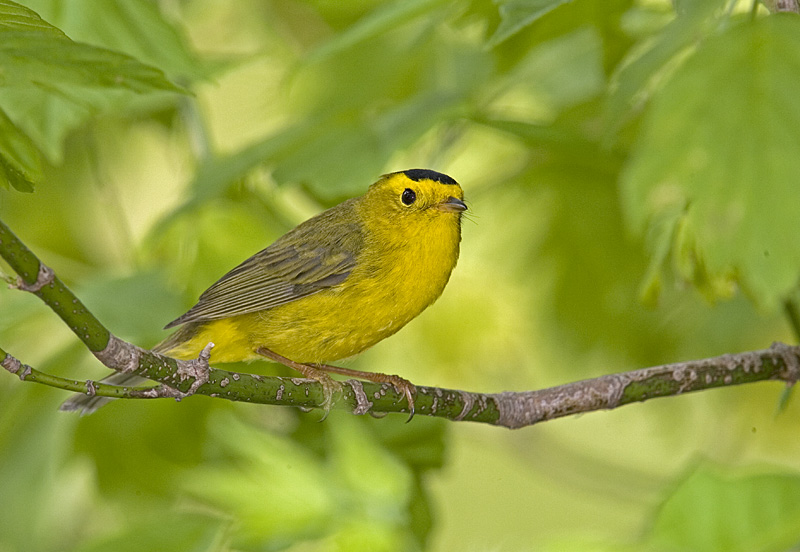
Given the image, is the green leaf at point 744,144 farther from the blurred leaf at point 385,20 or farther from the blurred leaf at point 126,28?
the blurred leaf at point 126,28

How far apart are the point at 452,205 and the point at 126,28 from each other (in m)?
1.01

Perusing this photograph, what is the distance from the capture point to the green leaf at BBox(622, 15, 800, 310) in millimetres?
1914

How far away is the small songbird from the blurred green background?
0.16 m

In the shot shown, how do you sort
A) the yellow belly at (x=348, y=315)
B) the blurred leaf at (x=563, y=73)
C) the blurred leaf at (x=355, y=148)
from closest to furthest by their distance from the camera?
the yellow belly at (x=348, y=315) → the blurred leaf at (x=355, y=148) → the blurred leaf at (x=563, y=73)

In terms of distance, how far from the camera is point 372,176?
2721 millimetres

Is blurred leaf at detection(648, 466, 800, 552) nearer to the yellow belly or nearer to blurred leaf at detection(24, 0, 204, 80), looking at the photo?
the yellow belly

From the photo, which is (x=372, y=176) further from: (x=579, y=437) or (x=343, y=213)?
(x=579, y=437)

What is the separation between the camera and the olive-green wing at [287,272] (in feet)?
8.75

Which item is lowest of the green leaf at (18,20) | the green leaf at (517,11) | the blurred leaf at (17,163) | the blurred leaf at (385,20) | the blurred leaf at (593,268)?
the blurred leaf at (593,268)

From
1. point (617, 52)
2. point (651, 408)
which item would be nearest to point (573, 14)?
point (617, 52)

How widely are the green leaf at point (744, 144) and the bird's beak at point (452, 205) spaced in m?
0.77

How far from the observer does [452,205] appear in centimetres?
271

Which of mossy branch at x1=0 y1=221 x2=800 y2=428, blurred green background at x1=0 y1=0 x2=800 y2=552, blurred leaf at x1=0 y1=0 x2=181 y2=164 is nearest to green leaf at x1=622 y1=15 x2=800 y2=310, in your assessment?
blurred green background at x1=0 y1=0 x2=800 y2=552

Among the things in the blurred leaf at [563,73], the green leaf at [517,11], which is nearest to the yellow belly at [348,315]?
the green leaf at [517,11]
